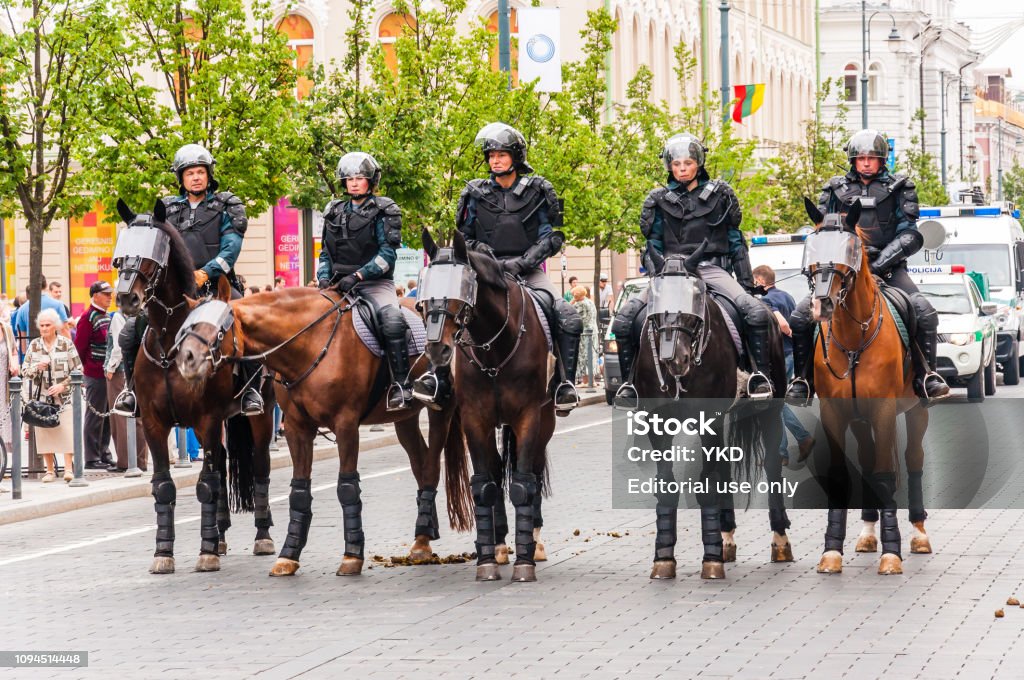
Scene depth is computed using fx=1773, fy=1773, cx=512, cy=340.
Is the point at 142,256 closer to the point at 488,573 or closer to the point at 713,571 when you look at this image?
the point at 488,573

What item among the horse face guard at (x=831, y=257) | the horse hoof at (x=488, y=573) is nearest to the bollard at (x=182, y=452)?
the horse hoof at (x=488, y=573)

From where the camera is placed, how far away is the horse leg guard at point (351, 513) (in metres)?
11.5

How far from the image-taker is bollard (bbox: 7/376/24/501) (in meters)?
16.5

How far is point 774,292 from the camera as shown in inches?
685

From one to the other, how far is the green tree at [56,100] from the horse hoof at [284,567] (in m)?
11.8

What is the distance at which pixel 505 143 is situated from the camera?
11.8 metres

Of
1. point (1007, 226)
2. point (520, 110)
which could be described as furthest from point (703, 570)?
point (1007, 226)

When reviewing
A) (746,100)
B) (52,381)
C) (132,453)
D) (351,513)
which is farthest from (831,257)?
(746,100)

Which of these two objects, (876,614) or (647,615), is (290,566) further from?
(876,614)

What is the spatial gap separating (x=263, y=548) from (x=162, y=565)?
1.00 m

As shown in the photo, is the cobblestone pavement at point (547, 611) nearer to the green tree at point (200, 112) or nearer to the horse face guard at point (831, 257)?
the horse face guard at point (831, 257)

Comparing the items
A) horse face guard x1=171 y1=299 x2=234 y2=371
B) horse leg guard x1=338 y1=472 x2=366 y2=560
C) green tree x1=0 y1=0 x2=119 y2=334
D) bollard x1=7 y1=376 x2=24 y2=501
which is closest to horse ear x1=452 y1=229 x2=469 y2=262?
Result: horse face guard x1=171 y1=299 x2=234 y2=371

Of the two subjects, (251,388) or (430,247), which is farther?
(251,388)

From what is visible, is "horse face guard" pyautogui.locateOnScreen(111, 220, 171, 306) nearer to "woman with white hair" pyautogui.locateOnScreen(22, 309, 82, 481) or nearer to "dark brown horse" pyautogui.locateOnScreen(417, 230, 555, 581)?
"dark brown horse" pyautogui.locateOnScreen(417, 230, 555, 581)
